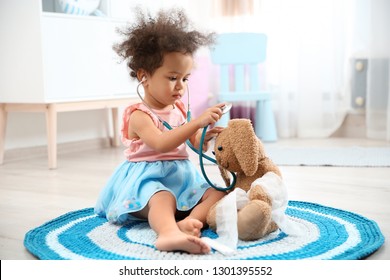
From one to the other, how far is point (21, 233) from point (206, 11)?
2.08m

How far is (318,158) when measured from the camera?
204 cm

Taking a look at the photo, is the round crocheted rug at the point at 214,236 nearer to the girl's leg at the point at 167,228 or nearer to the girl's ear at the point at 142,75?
the girl's leg at the point at 167,228

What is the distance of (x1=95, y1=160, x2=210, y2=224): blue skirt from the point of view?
108 cm

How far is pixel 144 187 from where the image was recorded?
1.09 meters

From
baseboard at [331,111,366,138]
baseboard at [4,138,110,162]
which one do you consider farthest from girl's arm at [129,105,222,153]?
baseboard at [331,111,366,138]

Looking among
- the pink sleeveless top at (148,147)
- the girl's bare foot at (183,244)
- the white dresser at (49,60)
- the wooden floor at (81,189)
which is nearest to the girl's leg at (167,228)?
the girl's bare foot at (183,244)

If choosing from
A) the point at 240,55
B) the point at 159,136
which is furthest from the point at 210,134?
the point at 240,55

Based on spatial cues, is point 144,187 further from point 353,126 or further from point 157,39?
point 353,126

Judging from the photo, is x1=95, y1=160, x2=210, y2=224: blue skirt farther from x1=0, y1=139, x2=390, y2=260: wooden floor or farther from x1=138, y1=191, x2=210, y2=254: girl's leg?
x1=0, y1=139, x2=390, y2=260: wooden floor

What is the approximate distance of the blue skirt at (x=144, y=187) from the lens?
1.08 m

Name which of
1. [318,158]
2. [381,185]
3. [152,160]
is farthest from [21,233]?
[318,158]

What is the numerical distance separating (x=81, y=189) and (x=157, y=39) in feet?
2.14

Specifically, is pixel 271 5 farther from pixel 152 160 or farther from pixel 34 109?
pixel 152 160

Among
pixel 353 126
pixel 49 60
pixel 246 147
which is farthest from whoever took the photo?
pixel 353 126
